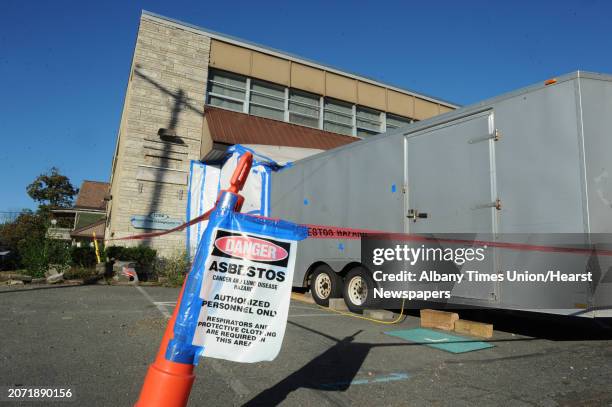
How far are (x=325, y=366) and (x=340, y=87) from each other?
53.6 ft

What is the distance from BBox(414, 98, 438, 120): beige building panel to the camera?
69.5 ft

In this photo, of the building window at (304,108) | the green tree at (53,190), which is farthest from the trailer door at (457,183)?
the green tree at (53,190)

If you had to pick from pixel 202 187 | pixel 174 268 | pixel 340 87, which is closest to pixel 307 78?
pixel 340 87

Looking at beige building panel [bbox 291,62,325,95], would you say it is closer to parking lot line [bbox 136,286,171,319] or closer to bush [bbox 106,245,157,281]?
bush [bbox 106,245,157,281]

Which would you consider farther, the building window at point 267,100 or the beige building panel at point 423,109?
the beige building panel at point 423,109

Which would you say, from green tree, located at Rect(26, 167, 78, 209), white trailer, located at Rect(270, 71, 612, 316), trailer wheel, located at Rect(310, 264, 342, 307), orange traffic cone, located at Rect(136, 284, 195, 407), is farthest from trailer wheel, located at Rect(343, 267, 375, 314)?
green tree, located at Rect(26, 167, 78, 209)

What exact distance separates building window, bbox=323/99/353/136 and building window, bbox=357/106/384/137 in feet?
1.67

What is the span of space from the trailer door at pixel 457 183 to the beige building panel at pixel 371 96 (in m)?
13.1

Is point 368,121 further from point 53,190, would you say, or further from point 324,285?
point 53,190

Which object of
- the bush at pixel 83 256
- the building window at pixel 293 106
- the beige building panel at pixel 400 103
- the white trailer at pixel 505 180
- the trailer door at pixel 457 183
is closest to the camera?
the white trailer at pixel 505 180

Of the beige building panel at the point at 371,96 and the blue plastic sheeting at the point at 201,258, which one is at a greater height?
the beige building panel at the point at 371,96

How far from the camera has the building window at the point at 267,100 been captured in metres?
16.7

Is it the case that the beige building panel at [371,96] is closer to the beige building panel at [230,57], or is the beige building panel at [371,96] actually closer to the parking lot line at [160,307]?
the beige building panel at [230,57]

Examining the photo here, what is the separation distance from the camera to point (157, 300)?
816 centimetres
